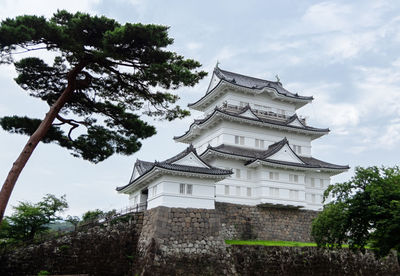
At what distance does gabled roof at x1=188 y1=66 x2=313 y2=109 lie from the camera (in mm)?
28450

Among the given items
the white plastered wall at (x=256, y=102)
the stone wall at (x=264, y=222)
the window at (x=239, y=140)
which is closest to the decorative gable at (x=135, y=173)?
the stone wall at (x=264, y=222)

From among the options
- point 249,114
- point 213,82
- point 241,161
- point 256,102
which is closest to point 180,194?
point 241,161

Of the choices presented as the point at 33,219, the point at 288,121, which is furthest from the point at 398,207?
the point at 33,219

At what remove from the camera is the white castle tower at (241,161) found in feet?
64.4

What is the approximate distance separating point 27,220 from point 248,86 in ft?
64.4

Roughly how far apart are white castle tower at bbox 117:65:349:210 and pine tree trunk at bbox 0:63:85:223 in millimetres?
5983

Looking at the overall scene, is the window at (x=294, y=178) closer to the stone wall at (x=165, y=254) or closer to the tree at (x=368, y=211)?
A: the stone wall at (x=165, y=254)

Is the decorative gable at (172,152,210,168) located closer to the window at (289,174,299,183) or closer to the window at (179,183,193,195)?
the window at (179,183,193,195)

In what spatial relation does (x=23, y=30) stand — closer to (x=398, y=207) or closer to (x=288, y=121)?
(x=398, y=207)

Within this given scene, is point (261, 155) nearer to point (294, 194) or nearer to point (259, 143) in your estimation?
point (259, 143)

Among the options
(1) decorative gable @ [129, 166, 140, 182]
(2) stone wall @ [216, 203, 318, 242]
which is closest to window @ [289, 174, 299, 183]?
(2) stone wall @ [216, 203, 318, 242]

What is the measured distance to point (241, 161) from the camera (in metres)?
25.0

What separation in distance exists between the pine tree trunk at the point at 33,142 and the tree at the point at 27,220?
11252 millimetres

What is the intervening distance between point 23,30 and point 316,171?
71.6 ft
